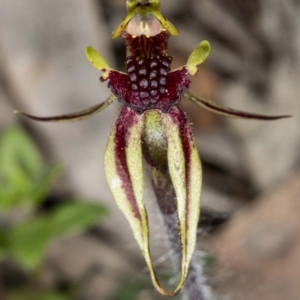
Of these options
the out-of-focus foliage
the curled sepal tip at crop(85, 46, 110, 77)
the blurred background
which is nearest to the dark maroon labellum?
the curled sepal tip at crop(85, 46, 110, 77)

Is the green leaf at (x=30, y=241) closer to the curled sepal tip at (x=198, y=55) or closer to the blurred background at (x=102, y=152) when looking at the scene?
the blurred background at (x=102, y=152)

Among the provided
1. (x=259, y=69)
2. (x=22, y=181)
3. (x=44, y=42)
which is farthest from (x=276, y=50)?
(x=22, y=181)

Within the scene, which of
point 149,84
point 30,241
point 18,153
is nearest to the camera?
point 149,84

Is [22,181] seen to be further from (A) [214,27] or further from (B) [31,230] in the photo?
(A) [214,27]

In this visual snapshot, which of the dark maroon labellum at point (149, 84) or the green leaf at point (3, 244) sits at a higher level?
the dark maroon labellum at point (149, 84)

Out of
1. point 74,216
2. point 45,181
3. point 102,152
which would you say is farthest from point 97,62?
point 102,152

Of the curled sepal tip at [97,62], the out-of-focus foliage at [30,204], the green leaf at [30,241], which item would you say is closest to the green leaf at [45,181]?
the out-of-focus foliage at [30,204]

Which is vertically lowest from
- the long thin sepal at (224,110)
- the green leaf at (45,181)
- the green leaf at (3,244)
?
the green leaf at (3,244)

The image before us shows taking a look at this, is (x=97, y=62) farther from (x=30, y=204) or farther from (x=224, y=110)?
(x=30, y=204)
